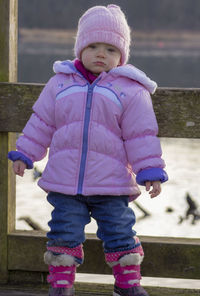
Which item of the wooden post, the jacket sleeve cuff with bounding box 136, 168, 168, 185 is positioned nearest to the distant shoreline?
the wooden post

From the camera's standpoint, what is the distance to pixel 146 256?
3.55 meters

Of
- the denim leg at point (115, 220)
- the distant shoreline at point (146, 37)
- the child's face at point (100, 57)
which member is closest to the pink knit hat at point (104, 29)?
the child's face at point (100, 57)

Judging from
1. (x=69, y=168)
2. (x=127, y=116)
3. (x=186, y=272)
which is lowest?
(x=186, y=272)

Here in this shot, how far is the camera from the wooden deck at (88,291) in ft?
11.5

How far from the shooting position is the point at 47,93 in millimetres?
3113

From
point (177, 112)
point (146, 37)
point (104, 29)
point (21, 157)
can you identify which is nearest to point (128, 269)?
point (21, 157)

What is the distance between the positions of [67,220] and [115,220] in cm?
20

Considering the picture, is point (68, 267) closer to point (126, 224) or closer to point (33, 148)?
point (126, 224)

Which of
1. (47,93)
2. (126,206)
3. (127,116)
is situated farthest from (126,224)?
(47,93)

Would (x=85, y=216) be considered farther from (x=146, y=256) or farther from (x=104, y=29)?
(x=104, y=29)

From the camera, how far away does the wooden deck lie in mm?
3494

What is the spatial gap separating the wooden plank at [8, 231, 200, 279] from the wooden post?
0.04 metres

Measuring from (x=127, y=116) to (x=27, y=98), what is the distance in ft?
2.17

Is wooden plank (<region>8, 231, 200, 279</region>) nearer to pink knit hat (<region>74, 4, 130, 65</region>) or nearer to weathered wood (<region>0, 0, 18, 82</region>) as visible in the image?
weathered wood (<region>0, 0, 18, 82</region>)
